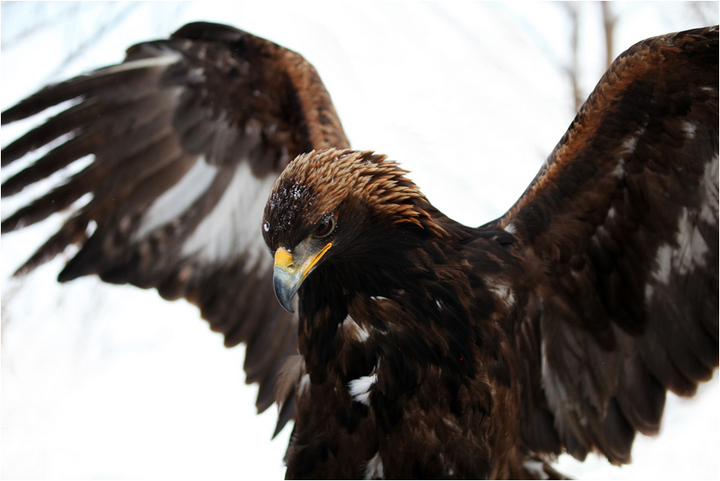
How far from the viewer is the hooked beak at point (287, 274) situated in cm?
109

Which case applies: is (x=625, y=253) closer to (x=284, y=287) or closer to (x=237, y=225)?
(x=284, y=287)

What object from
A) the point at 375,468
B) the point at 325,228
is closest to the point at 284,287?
the point at 325,228

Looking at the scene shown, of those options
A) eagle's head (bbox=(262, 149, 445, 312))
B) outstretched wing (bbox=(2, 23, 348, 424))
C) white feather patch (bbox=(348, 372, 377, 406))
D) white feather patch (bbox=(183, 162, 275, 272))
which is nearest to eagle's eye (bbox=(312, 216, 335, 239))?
eagle's head (bbox=(262, 149, 445, 312))

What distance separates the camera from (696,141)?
1402mm

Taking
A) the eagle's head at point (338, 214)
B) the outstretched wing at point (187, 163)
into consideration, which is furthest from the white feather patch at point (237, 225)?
the eagle's head at point (338, 214)

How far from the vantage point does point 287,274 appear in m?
1.11

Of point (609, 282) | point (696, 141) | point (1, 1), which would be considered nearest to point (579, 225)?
point (609, 282)

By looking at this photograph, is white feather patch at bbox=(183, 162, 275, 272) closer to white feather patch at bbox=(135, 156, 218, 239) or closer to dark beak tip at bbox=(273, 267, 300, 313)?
white feather patch at bbox=(135, 156, 218, 239)

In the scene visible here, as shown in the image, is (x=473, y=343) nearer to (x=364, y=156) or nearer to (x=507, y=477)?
(x=507, y=477)

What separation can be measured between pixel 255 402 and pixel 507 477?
34.0 inches

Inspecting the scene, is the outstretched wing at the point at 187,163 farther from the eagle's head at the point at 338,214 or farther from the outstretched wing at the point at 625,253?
the outstretched wing at the point at 625,253

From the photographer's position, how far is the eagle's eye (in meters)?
1.17

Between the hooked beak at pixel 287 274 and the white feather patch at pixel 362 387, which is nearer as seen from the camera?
the hooked beak at pixel 287 274

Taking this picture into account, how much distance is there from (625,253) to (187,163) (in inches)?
54.4
